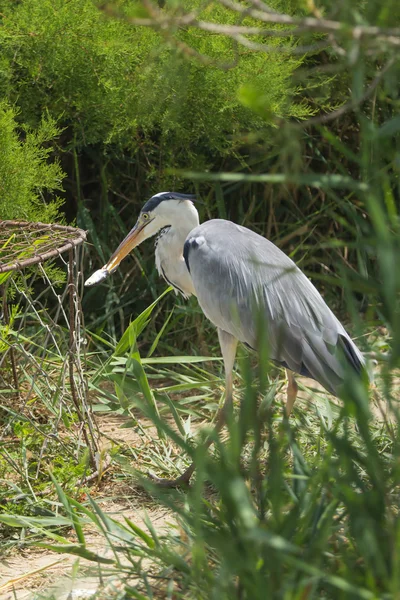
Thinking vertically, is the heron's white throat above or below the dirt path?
above

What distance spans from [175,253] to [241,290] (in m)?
0.52

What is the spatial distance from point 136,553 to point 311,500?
0.48 m

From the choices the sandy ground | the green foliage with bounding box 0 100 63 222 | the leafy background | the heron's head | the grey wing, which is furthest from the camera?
the heron's head

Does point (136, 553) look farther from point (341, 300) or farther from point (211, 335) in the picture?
point (341, 300)

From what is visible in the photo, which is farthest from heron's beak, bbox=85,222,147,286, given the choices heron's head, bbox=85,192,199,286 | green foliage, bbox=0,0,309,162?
green foliage, bbox=0,0,309,162

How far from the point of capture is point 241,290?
127 inches

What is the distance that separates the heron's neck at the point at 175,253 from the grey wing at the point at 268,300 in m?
0.19

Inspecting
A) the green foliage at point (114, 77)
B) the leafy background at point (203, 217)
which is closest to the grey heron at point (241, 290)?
the leafy background at point (203, 217)

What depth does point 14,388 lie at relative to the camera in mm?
3242

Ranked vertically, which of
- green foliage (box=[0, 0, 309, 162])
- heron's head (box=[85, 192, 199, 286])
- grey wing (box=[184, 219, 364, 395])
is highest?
green foliage (box=[0, 0, 309, 162])

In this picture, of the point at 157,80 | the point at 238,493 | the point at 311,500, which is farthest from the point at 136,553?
the point at 157,80

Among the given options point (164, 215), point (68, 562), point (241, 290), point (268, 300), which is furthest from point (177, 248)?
point (68, 562)

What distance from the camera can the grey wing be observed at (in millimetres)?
2961

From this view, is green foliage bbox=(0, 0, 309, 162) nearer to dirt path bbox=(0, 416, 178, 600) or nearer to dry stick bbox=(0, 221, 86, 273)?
dry stick bbox=(0, 221, 86, 273)
